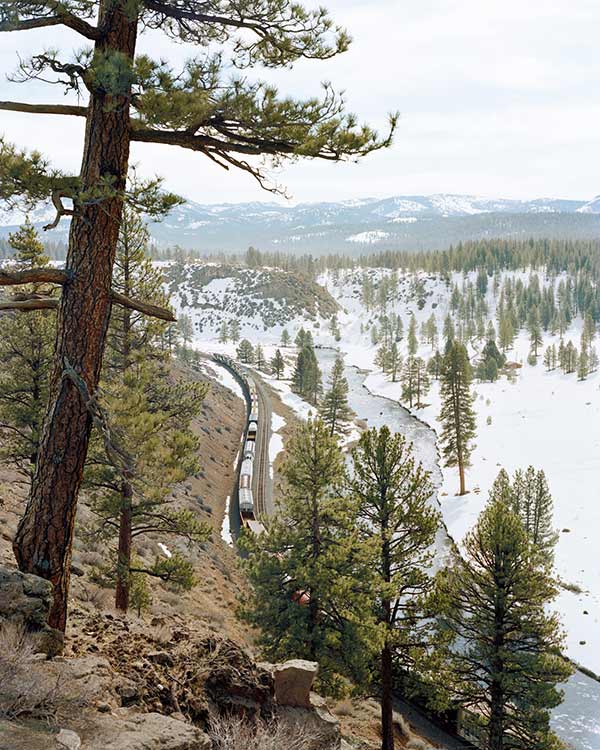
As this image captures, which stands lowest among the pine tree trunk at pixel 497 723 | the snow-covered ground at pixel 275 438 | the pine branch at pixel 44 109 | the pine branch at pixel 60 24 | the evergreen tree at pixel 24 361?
the snow-covered ground at pixel 275 438

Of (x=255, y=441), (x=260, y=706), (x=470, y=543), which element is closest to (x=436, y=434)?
(x=255, y=441)

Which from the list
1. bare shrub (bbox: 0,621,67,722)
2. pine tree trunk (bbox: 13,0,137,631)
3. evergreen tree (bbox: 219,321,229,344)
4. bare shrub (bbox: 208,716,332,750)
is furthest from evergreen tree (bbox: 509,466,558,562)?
evergreen tree (bbox: 219,321,229,344)

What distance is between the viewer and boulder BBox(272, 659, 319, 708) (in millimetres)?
8719

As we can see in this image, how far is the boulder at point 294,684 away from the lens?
8719mm

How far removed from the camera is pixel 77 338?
19.6 ft

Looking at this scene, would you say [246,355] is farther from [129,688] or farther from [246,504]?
[129,688]

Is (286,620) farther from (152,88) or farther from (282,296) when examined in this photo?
(282,296)

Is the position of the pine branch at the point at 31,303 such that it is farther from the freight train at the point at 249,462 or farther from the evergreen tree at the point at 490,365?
the evergreen tree at the point at 490,365

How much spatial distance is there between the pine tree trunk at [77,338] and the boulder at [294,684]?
4116mm

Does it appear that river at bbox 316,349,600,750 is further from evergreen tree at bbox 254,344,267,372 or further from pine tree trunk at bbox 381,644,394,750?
evergreen tree at bbox 254,344,267,372

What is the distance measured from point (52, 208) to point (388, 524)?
483 inches

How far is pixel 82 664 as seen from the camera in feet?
19.3

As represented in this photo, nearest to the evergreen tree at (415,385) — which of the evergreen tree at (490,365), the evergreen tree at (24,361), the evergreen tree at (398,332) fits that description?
the evergreen tree at (490,365)

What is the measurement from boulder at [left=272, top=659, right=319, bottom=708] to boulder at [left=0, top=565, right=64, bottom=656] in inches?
165
